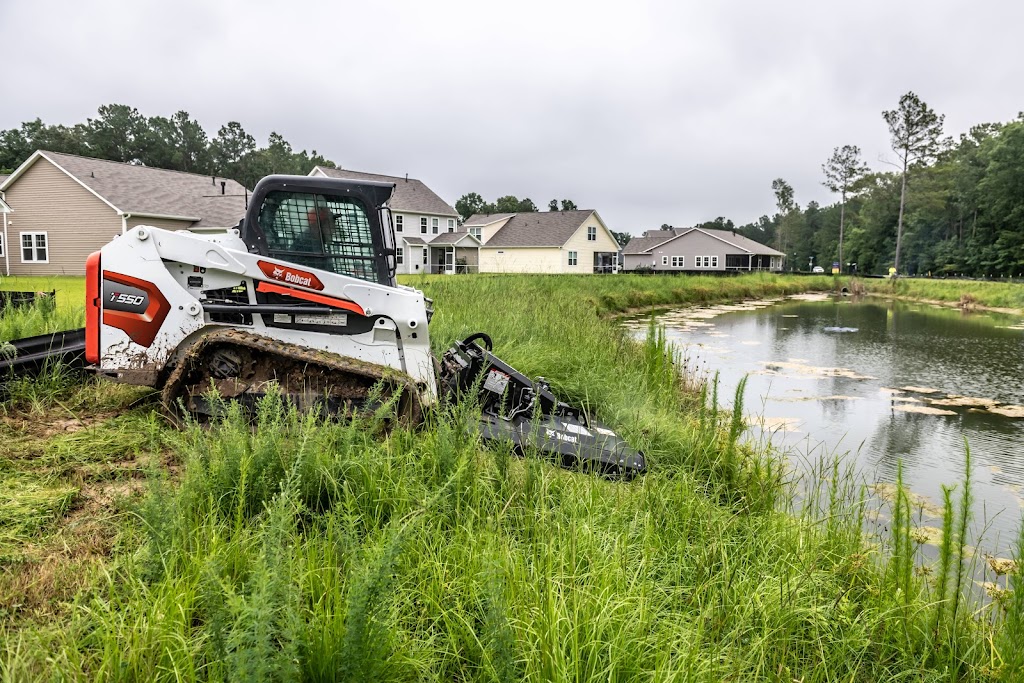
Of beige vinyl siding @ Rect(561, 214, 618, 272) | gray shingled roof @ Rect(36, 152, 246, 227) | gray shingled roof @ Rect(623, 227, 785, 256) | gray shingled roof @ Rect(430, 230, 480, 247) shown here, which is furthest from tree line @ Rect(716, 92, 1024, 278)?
gray shingled roof @ Rect(36, 152, 246, 227)

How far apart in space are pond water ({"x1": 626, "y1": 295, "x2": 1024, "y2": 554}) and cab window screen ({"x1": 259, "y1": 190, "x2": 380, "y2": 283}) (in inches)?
144

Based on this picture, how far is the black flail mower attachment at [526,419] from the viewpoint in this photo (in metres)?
4.55

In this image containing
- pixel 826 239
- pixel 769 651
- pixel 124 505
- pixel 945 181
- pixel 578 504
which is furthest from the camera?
pixel 826 239

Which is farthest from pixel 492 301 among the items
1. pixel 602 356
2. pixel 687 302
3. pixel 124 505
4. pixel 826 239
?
pixel 826 239

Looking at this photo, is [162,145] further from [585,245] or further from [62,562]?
[62,562]

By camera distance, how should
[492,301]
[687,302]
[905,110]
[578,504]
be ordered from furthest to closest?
[905,110], [687,302], [492,301], [578,504]

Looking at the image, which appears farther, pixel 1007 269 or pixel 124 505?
pixel 1007 269

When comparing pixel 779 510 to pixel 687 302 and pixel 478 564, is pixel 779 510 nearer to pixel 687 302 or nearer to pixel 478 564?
pixel 478 564

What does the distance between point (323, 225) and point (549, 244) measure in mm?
43451

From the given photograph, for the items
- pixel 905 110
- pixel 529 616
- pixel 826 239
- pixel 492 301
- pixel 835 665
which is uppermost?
pixel 905 110

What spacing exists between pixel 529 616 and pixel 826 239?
97395 mm

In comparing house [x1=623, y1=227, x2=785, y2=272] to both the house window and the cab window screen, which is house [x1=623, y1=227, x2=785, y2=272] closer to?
the house window

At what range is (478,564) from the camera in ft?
9.01

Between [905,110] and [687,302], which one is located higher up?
[905,110]
